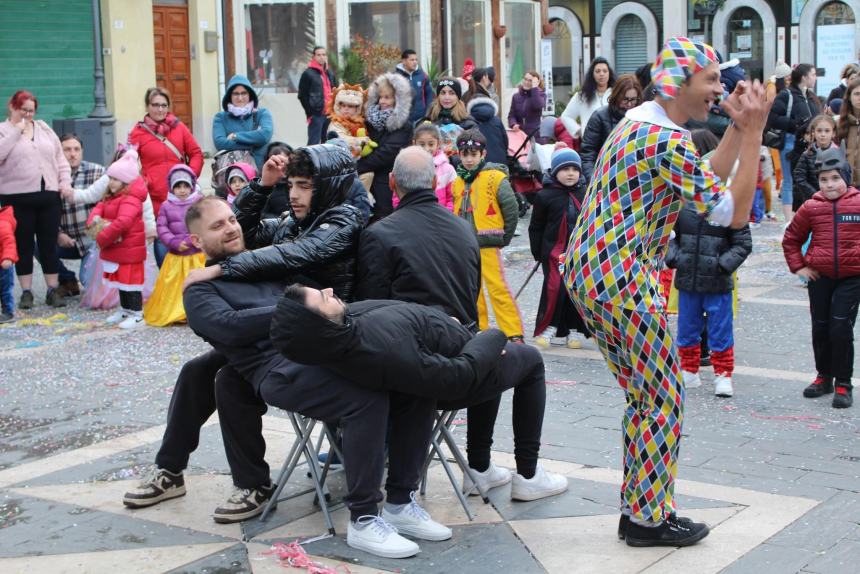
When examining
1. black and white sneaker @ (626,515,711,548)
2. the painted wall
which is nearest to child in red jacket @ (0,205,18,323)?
black and white sneaker @ (626,515,711,548)

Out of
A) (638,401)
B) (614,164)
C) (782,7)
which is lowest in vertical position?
(638,401)

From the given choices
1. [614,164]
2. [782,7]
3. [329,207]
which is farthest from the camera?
[782,7]

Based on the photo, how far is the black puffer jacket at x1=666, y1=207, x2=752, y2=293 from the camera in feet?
24.5

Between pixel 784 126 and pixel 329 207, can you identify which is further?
pixel 784 126

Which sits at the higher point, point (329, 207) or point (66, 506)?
point (329, 207)

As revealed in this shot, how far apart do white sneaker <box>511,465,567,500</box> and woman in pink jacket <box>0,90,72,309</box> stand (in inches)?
280

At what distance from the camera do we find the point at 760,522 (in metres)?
5.09

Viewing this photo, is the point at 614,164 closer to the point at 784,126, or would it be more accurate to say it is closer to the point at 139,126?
the point at 139,126

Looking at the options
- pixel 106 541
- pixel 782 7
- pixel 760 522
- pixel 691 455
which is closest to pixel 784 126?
pixel 691 455

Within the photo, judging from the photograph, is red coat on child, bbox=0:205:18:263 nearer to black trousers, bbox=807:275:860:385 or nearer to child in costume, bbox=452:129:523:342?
child in costume, bbox=452:129:523:342

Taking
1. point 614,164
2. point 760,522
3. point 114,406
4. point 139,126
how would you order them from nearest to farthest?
point 614,164, point 760,522, point 114,406, point 139,126

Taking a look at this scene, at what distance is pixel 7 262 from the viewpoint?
1051 cm

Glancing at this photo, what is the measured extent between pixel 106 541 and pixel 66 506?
0.56 m

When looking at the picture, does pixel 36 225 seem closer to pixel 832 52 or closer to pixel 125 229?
pixel 125 229
